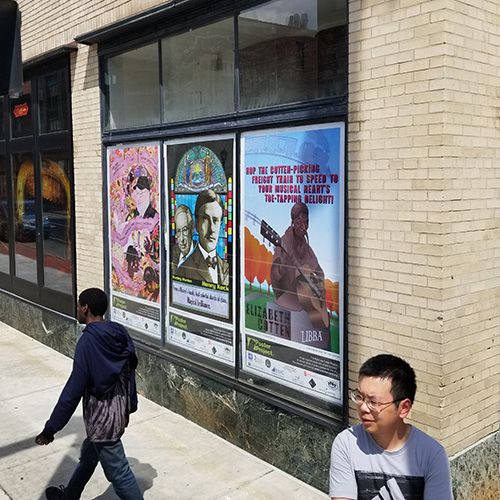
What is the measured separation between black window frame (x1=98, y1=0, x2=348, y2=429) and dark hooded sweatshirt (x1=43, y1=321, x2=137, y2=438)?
5.55 feet

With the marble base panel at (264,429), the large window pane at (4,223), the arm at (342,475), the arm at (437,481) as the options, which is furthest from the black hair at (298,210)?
the large window pane at (4,223)

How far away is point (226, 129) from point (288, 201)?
1057 millimetres

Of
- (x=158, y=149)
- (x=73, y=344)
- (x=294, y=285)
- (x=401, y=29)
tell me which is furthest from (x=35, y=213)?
(x=401, y=29)

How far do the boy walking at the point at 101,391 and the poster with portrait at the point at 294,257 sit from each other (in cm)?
150

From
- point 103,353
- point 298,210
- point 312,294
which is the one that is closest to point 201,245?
point 298,210

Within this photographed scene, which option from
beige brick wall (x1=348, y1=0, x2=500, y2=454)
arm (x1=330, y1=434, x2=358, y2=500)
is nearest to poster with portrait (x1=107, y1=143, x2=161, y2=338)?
beige brick wall (x1=348, y1=0, x2=500, y2=454)

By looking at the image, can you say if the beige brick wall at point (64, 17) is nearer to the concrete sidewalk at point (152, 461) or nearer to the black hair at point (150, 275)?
the black hair at point (150, 275)

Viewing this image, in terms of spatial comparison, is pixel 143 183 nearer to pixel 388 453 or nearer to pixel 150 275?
pixel 150 275

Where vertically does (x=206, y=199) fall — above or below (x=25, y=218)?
above

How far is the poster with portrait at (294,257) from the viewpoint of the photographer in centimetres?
482

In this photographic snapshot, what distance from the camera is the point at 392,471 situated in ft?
7.79

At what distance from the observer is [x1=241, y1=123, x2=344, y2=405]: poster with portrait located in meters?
4.82

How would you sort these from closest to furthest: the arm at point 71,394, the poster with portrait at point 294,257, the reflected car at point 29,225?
the arm at point 71,394 < the poster with portrait at point 294,257 < the reflected car at point 29,225

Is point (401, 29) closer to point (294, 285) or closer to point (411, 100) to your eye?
point (411, 100)
